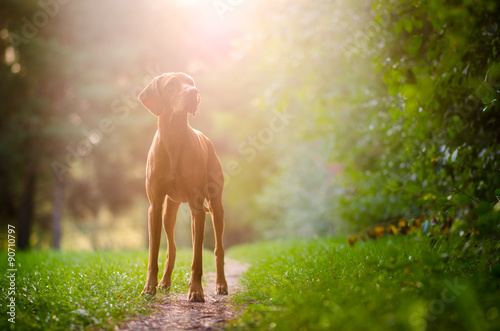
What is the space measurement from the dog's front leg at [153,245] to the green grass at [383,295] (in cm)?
86

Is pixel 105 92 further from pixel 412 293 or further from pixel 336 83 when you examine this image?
pixel 412 293

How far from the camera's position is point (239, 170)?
810 inches

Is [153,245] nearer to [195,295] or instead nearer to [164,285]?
[164,285]

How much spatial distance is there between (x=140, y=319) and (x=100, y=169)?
14.2m

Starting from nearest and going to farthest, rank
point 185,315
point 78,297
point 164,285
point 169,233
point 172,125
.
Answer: point 185,315
point 78,297
point 172,125
point 164,285
point 169,233

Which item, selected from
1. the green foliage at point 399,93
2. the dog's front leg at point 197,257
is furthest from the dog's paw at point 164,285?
the green foliage at point 399,93

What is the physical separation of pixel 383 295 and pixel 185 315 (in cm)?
152

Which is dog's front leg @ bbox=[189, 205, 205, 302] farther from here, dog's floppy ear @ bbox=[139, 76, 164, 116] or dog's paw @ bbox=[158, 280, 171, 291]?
dog's floppy ear @ bbox=[139, 76, 164, 116]

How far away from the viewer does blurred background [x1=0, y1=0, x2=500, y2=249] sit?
11.9 feet

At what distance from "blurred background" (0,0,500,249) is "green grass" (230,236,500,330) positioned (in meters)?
0.51

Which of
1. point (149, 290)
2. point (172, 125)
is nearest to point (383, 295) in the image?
point (149, 290)

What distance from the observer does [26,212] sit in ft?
A: 44.8

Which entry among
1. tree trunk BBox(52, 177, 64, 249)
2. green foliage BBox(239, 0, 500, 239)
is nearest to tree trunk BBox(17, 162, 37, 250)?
tree trunk BBox(52, 177, 64, 249)

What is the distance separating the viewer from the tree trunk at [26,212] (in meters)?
13.6
